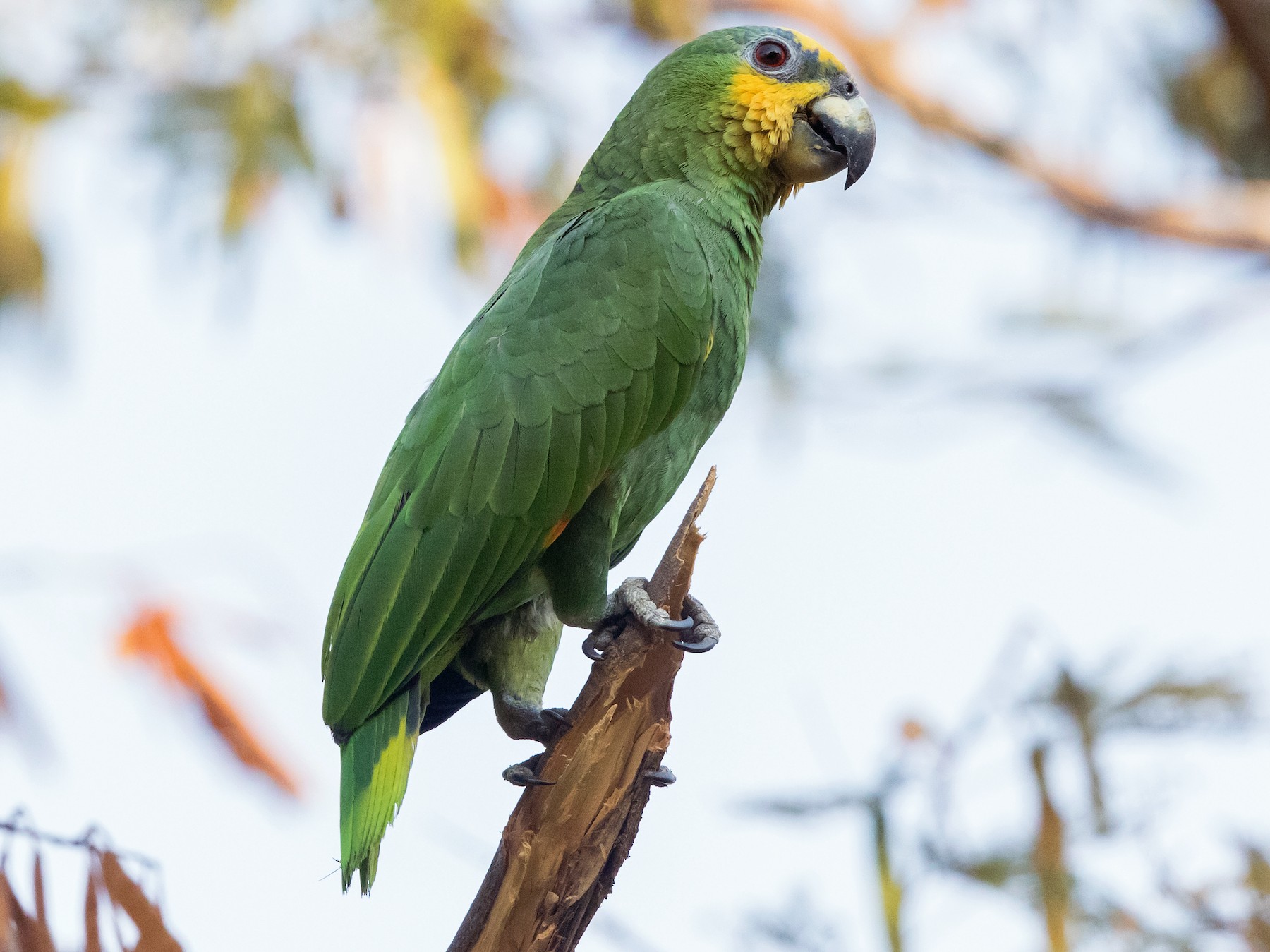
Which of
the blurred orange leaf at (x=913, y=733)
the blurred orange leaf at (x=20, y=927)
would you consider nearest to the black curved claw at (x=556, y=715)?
the blurred orange leaf at (x=913, y=733)

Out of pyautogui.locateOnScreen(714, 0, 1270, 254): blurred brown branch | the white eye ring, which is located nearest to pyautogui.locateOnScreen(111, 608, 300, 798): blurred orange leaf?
the white eye ring

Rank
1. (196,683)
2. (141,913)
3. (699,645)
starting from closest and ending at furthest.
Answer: (141,913), (699,645), (196,683)

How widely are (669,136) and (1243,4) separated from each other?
2.31 m

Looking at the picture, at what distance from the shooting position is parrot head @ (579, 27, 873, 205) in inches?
104

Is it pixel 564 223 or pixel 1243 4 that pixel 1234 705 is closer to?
pixel 564 223

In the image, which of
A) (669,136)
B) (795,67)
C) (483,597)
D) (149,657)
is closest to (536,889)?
(483,597)

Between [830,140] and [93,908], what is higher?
[830,140]

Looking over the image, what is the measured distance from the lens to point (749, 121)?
2646 millimetres

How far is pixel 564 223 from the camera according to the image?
2701mm

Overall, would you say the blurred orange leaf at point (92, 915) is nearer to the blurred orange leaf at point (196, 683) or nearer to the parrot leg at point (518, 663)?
the parrot leg at point (518, 663)

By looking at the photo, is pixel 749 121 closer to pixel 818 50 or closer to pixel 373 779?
pixel 818 50

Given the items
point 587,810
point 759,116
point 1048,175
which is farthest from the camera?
point 1048,175

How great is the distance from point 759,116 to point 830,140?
17cm

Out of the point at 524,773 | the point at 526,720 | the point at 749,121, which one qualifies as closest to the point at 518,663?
the point at 526,720
